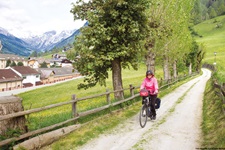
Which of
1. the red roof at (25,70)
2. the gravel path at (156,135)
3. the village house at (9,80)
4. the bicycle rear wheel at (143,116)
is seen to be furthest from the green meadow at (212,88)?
the red roof at (25,70)

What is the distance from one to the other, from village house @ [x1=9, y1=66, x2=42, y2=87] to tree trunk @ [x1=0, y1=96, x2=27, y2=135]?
97.2m

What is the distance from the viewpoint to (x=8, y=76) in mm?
89875

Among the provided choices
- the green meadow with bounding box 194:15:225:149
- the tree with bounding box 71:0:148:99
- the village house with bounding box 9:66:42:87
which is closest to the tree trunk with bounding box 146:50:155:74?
the green meadow with bounding box 194:15:225:149

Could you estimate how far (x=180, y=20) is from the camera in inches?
1156

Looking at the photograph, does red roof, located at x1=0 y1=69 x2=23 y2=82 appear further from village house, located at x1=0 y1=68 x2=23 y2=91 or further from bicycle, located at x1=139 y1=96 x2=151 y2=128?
bicycle, located at x1=139 y1=96 x2=151 y2=128

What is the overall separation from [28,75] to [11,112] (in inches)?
4006

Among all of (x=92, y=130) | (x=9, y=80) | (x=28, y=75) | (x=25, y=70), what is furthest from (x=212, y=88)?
(x=25, y=70)

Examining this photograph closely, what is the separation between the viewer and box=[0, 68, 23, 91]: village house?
85469 millimetres

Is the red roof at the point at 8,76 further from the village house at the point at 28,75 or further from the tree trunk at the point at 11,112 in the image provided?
the tree trunk at the point at 11,112

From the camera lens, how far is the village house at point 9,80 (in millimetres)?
85469

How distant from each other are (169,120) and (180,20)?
20.0m

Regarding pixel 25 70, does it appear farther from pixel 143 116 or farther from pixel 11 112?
pixel 11 112

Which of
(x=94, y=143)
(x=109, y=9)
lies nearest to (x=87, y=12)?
(x=109, y=9)

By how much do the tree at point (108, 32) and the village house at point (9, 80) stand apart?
256ft
